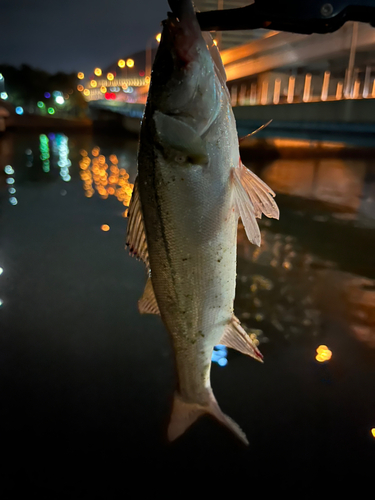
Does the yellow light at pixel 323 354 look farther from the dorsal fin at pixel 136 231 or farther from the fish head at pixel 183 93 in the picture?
the fish head at pixel 183 93

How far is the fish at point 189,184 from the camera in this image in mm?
1686

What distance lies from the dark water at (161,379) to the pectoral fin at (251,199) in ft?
7.12

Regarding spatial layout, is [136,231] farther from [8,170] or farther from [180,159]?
[8,170]

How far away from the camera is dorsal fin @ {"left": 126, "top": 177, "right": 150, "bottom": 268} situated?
5.99 feet

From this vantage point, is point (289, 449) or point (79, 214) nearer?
point (289, 449)

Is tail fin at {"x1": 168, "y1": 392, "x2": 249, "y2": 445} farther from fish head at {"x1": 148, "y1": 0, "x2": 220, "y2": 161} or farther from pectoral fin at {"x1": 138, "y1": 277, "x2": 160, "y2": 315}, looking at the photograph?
fish head at {"x1": 148, "y1": 0, "x2": 220, "y2": 161}

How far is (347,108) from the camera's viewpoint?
1227 cm

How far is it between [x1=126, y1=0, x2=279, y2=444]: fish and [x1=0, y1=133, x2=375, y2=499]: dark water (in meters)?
1.77

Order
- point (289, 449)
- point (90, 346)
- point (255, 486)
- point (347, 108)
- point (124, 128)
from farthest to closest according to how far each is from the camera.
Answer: point (124, 128) → point (347, 108) → point (90, 346) → point (289, 449) → point (255, 486)

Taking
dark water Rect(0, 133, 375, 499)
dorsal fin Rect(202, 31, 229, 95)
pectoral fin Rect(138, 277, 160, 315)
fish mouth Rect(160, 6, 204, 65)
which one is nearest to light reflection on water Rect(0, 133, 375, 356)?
dark water Rect(0, 133, 375, 499)

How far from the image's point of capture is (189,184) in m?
1.72

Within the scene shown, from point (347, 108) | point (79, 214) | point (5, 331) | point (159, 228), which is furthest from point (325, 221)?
point (159, 228)

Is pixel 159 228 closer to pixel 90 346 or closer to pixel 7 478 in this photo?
pixel 7 478

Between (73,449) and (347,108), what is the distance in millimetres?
12951
